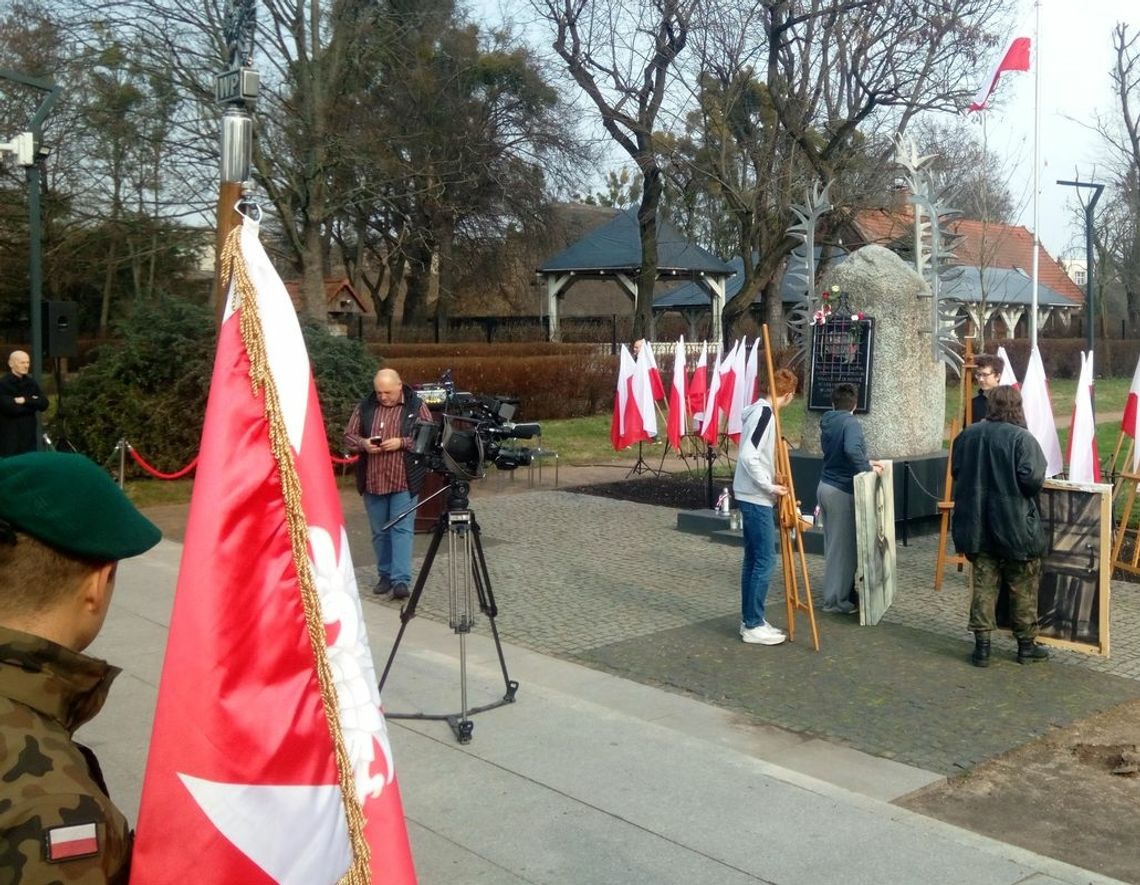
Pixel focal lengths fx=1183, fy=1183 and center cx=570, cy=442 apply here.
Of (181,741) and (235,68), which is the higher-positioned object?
(235,68)

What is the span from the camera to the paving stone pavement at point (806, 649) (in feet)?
20.5

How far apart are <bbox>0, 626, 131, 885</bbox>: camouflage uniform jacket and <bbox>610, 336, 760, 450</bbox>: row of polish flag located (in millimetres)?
13023

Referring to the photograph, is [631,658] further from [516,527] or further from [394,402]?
[516,527]

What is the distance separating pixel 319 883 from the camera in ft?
6.77

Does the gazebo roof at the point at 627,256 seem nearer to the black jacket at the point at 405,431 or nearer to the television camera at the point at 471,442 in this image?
the black jacket at the point at 405,431

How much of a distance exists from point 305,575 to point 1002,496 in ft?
18.5

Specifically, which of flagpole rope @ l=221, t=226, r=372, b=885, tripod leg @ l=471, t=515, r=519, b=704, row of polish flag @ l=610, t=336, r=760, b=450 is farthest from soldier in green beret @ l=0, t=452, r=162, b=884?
row of polish flag @ l=610, t=336, r=760, b=450

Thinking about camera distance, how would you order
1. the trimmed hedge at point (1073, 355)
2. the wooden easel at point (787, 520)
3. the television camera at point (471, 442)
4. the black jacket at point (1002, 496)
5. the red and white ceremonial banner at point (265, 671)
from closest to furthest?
the red and white ceremonial banner at point (265, 671), the television camera at point (471, 442), the black jacket at point (1002, 496), the wooden easel at point (787, 520), the trimmed hedge at point (1073, 355)

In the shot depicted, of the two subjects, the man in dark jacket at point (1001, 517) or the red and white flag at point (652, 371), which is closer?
the man in dark jacket at point (1001, 517)

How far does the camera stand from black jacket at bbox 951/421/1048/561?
273 inches

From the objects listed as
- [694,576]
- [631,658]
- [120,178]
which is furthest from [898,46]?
[631,658]

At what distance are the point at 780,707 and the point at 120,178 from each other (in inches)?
961

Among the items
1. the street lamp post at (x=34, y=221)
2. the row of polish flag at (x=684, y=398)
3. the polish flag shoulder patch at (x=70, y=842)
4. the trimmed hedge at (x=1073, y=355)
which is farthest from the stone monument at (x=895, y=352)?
the trimmed hedge at (x=1073, y=355)

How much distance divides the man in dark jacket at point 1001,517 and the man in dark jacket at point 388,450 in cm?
382
